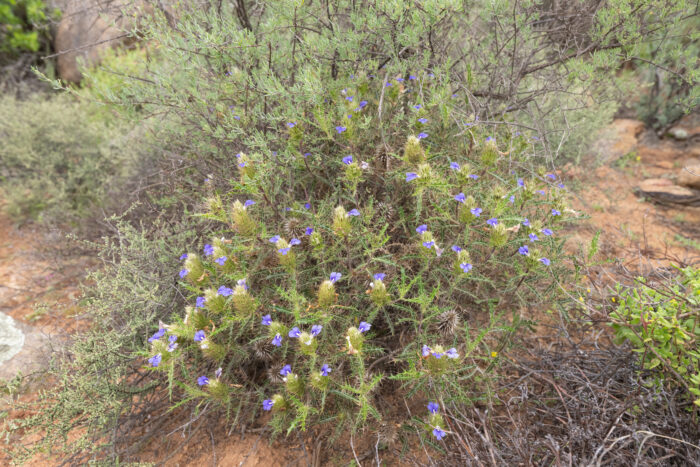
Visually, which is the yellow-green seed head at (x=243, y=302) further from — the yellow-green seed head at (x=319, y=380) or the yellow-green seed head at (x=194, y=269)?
the yellow-green seed head at (x=319, y=380)

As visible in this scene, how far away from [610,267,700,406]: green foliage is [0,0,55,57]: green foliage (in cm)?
1027

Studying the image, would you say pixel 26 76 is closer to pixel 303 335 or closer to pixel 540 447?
pixel 303 335

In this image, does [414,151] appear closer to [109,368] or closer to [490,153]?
[490,153]

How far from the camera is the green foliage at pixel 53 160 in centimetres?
498

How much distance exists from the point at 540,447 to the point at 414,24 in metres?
2.64

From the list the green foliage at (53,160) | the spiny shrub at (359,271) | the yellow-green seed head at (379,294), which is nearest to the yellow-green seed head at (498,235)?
the spiny shrub at (359,271)

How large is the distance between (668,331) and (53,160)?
21.1 ft

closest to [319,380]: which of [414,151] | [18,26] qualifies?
[414,151]

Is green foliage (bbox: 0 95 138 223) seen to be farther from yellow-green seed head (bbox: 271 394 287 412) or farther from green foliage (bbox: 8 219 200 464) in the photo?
yellow-green seed head (bbox: 271 394 287 412)

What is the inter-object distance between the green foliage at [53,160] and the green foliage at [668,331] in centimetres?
526

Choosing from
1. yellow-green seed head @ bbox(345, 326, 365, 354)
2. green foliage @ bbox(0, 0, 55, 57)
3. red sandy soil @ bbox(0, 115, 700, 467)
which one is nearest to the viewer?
yellow-green seed head @ bbox(345, 326, 365, 354)

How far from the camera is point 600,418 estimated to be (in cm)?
200

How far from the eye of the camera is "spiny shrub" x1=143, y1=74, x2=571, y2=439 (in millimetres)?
2000

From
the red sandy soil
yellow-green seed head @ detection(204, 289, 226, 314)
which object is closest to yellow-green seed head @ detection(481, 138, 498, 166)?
the red sandy soil
